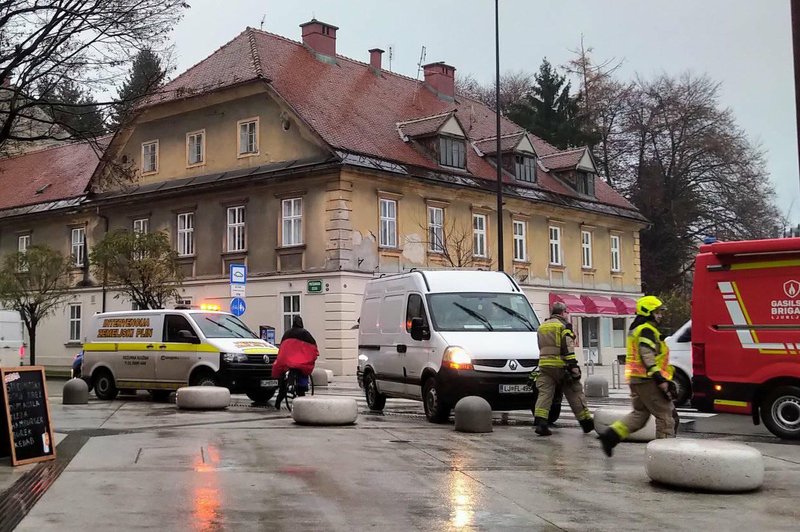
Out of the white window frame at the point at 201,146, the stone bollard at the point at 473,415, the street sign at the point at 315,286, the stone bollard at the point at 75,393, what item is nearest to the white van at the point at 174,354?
the stone bollard at the point at 75,393

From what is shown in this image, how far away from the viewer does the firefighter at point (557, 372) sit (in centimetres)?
1270

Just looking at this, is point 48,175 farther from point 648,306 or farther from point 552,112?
point 648,306

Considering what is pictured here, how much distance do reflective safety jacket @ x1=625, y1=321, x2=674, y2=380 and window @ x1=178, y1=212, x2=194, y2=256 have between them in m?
29.1

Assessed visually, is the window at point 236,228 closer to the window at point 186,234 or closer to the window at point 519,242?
the window at point 186,234

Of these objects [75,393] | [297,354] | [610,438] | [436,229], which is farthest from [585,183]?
[610,438]

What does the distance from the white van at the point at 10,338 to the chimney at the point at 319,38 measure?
18.2 m

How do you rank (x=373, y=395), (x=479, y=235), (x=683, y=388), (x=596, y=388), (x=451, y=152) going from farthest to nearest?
(x=479, y=235)
(x=451, y=152)
(x=596, y=388)
(x=683, y=388)
(x=373, y=395)

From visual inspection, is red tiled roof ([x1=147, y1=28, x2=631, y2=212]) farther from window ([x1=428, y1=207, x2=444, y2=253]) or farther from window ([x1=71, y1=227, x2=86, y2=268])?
window ([x1=71, y1=227, x2=86, y2=268])

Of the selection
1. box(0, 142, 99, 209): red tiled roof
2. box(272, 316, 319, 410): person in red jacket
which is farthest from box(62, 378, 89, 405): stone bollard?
box(0, 142, 99, 209): red tiled roof

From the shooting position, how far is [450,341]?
47.3 ft

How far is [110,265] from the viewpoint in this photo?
3083cm

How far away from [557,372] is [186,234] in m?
27.0

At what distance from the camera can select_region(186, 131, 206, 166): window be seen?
3706 cm

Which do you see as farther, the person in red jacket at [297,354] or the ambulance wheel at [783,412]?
the person in red jacket at [297,354]
